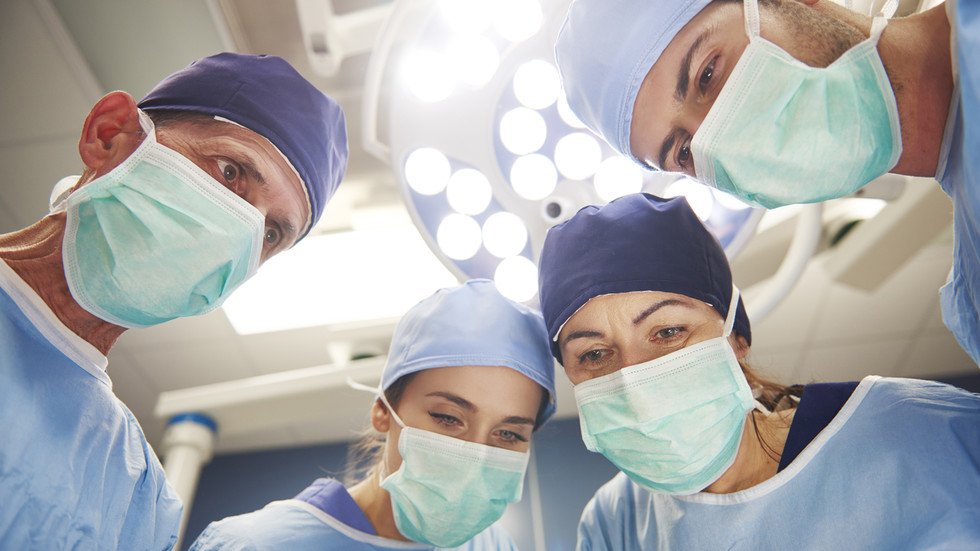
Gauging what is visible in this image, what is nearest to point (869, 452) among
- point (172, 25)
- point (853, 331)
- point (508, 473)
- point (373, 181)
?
point (508, 473)

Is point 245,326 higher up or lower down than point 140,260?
lower down

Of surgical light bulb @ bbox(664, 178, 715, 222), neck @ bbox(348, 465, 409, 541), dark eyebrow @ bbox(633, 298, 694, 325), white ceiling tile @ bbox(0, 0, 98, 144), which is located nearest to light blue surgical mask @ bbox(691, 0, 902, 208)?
dark eyebrow @ bbox(633, 298, 694, 325)

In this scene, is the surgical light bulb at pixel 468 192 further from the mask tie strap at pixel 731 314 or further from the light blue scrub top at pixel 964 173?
the light blue scrub top at pixel 964 173

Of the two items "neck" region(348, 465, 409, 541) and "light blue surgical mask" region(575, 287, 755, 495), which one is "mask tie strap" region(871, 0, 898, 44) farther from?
"neck" region(348, 465, 409, 541)

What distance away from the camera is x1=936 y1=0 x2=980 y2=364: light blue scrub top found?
2.61 ft

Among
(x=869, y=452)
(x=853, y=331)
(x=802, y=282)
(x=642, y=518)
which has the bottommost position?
(x=853, y=331)

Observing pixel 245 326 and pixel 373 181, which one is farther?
pixel 245 326

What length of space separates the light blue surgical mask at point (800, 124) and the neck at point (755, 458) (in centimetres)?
43

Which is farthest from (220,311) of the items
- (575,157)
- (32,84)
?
(575,157)

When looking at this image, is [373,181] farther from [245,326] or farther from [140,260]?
[140,260]

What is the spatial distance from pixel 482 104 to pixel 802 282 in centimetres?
179

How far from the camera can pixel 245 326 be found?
2.67m

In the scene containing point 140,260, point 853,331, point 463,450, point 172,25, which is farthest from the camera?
point 853,331

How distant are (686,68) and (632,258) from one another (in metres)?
0.34
